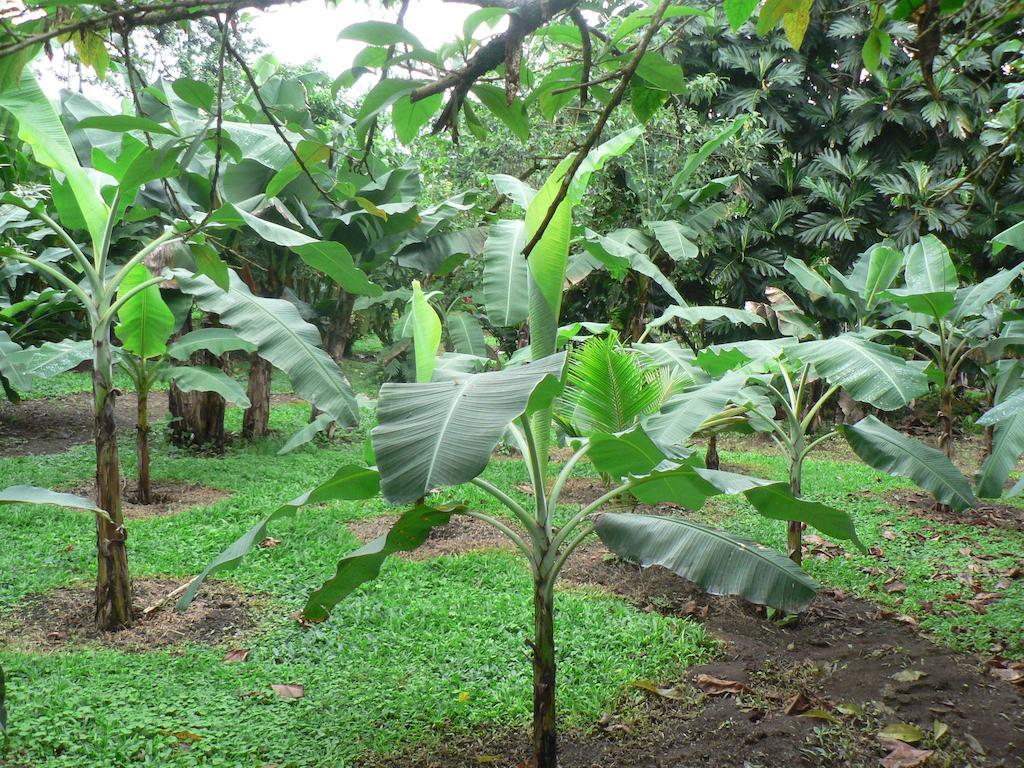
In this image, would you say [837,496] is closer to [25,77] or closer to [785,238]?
[785,238]

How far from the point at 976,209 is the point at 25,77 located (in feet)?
34.6

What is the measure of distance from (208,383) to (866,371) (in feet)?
14.4

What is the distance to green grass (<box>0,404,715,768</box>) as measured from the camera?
108 inches

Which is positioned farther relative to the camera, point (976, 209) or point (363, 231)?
point (976, 209)

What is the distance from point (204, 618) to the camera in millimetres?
3807

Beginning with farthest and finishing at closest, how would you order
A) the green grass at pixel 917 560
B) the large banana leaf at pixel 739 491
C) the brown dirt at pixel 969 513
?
the brown dirt at pixel 969 513, the green grass at pixel 917 560, the large banana leaf at pixel 739 491

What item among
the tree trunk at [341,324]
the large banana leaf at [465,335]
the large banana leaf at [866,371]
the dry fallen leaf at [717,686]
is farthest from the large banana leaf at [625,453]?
the tree trunk at [341,324]

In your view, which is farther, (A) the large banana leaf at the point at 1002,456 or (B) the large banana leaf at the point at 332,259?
(A) the large banana leaf at the point at 1002,456

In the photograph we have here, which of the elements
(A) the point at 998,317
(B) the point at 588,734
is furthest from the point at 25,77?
(A) the point at 998,317

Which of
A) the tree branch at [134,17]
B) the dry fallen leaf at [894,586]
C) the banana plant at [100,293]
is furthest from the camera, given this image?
the dry fallen leaf at [894,586]

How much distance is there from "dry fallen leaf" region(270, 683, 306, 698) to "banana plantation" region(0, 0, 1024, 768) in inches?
0.5

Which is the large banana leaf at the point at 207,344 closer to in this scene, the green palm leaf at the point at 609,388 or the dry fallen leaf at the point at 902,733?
the green palm leaf at the point at 609,388

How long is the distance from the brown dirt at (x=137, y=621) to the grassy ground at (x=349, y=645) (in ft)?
0.37

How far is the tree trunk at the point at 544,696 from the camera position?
2426 mm
